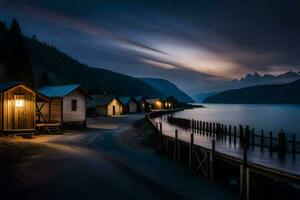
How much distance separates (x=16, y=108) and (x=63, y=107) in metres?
9.38

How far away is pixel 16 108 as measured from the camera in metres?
30.5

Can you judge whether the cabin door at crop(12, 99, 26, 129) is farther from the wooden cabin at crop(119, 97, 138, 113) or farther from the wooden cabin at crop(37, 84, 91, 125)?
the wooden cabin at crop(119, 97, 138, 113)

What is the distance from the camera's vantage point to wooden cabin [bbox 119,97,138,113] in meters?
90.0

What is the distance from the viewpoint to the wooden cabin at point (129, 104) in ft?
295

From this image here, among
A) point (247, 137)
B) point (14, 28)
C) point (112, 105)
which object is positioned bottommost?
point (247, 137)

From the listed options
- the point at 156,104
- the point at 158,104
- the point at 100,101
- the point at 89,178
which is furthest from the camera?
the point at 158,104

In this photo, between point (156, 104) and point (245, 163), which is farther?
point (156, 104)

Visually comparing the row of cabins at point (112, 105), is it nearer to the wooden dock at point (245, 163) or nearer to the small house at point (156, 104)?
the small house at point (156, 104)

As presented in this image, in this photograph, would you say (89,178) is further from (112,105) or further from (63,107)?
(112,105)

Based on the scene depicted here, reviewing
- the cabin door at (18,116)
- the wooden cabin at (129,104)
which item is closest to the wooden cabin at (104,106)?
the wooden cabin at (129,104)

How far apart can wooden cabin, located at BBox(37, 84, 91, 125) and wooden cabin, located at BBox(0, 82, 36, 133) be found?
5462 mm

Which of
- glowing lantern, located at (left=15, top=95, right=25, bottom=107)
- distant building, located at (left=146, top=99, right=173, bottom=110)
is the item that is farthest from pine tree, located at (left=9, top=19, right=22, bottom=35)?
glowing lantern, located at (left=15, top=95, right=25, bottom=107)

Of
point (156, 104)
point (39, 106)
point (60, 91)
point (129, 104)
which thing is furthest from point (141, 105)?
point (39, 106)

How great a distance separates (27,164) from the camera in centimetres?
1678
